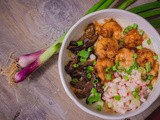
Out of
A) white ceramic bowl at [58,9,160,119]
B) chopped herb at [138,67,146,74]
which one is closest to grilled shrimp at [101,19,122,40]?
white ceramic bowl at [58,9,160,119]

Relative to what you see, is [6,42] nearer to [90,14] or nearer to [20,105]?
[20,105]

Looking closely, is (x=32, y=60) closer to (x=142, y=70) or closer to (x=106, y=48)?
(x=106, y=48)

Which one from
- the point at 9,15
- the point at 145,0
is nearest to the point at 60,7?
the point at 9,15

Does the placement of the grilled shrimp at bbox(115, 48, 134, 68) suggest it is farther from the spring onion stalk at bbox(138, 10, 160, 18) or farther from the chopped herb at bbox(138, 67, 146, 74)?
the spring onion stalk at bbox(138, 10, 160, 18)

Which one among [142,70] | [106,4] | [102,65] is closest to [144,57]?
[142,70]

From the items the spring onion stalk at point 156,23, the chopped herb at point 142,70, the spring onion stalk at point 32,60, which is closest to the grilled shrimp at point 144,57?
A: the chopped herb at point 142,70
